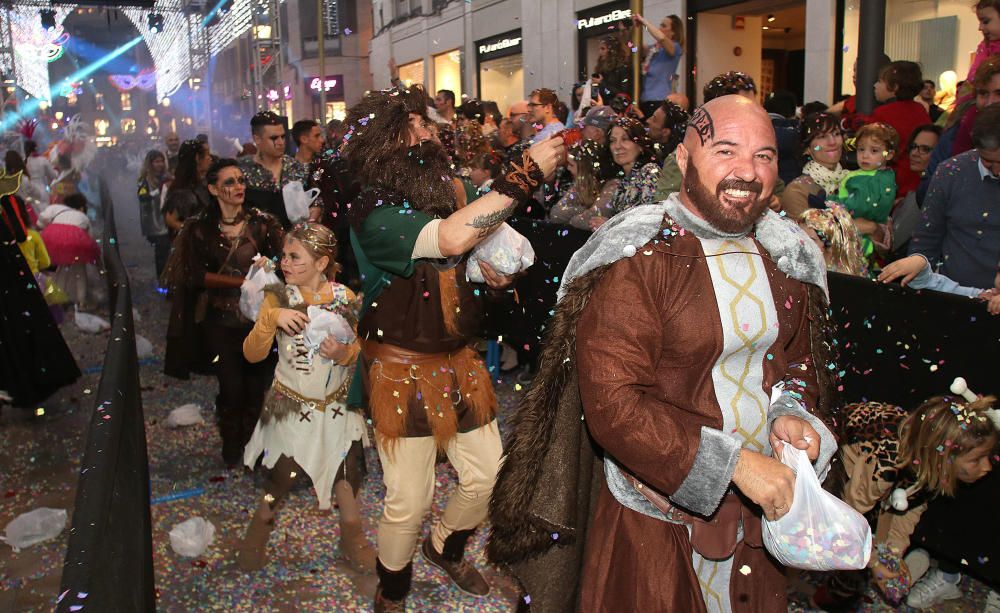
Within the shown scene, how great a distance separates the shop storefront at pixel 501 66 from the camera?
15.6m

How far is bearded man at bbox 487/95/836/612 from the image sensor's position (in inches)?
84.5

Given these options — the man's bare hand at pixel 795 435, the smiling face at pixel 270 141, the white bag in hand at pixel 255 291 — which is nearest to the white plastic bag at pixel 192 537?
the white bag in hand at pixel 255 291

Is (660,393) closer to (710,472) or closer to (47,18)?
(710,472)

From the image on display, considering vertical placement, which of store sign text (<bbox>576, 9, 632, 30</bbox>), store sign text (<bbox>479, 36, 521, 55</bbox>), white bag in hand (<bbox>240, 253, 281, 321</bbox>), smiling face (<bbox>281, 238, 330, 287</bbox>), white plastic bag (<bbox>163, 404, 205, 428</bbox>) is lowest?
white plastic bag (<bbox>163, 404, 205, 428</bbox>)

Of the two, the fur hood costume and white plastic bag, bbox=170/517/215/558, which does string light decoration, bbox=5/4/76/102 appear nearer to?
white plastic bag, bbox=170/517/215/558

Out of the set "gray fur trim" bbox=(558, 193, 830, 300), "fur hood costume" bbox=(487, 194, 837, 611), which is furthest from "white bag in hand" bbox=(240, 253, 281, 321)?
"gray fur trim" bbox=(558, 193, 830, 300)

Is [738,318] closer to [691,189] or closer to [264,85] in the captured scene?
[691,189]

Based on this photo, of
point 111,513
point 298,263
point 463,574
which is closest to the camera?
point 111,513

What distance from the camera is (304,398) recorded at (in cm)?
430

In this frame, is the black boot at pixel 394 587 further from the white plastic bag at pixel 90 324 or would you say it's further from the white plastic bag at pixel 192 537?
the white plastic bag at pixel 90 324

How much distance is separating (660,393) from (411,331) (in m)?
1.49

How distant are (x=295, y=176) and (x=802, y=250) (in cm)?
481

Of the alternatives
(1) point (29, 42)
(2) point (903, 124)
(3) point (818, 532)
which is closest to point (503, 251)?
(3) point (818, 532)

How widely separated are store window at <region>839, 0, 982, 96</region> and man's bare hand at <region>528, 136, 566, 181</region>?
6.91 metres
